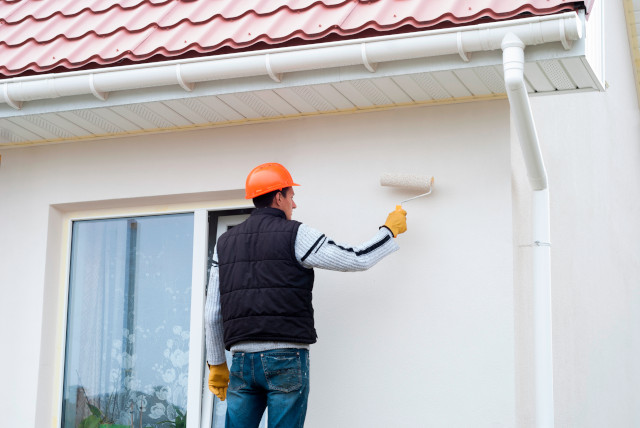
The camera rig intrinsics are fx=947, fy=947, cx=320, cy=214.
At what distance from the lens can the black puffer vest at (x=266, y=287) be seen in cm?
464

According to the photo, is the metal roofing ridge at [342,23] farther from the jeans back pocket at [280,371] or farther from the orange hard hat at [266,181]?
the jeans back pocket at [280,371]

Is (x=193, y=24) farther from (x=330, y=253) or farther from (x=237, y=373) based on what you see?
(x=237, y=373)

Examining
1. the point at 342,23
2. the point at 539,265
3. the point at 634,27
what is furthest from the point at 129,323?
the point at 634,27

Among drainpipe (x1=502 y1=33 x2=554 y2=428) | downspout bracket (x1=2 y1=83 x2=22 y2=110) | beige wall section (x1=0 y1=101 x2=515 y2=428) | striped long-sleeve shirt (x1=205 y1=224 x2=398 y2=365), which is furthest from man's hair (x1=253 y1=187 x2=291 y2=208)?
downspout bracket (x1=2 y1=83 x2=22 y2=110)

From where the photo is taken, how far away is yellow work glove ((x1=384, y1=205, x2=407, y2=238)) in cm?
489

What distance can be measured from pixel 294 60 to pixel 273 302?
3.99 feet

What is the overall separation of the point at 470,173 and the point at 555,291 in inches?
56.3

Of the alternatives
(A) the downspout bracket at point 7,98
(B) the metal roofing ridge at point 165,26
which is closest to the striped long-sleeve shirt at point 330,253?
(B) the metal roofing ridge at point 165,26

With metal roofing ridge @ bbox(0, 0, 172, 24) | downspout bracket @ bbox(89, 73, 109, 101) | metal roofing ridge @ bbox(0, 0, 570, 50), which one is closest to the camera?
metal roofing ridge @ bbox(0, 0, 570, 50)

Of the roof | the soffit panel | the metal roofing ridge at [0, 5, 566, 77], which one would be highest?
the roof

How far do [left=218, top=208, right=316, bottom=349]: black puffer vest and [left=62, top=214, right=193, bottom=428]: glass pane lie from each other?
3.43ft

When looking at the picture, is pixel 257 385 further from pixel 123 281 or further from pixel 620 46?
pixel 620 46

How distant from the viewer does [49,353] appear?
5.95m

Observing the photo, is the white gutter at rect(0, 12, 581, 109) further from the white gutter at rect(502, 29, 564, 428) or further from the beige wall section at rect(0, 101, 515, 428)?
the beige wall section at rect(0, 101, 515, 428)
